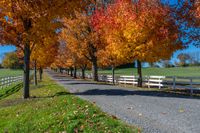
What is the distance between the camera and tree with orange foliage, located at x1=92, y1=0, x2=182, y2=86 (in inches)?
782

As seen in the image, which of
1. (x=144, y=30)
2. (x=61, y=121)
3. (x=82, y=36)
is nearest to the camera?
(x=61, y=121)

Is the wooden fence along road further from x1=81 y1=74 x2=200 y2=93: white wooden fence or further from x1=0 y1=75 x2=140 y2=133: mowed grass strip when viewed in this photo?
x1=0 y1=75 x2=140 y2=133: mowed grass strip

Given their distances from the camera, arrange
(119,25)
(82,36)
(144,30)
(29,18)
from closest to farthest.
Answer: (29,18) → (144,30) → (119,25) → (82,36)

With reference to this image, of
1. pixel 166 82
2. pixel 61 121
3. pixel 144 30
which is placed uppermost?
pixel 144 30

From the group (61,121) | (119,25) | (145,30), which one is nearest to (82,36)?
(119,25)

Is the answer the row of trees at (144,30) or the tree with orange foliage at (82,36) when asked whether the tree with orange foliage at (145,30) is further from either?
the tree with orange foliage at (82,36)

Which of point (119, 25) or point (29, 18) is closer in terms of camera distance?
point (29, 18)

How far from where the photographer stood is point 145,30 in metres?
20.0

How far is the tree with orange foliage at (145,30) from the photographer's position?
65.2ft

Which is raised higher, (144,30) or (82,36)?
(82,36)

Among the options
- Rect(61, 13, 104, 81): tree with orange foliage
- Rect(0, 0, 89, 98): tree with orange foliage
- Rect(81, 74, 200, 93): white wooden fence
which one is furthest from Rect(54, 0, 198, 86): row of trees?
Rect(61, 13, 104, 81): tree with orange foliage

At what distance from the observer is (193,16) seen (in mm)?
18938

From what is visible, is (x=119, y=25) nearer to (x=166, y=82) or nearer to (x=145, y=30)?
(x=145, y=30)

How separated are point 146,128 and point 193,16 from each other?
1361 cm
